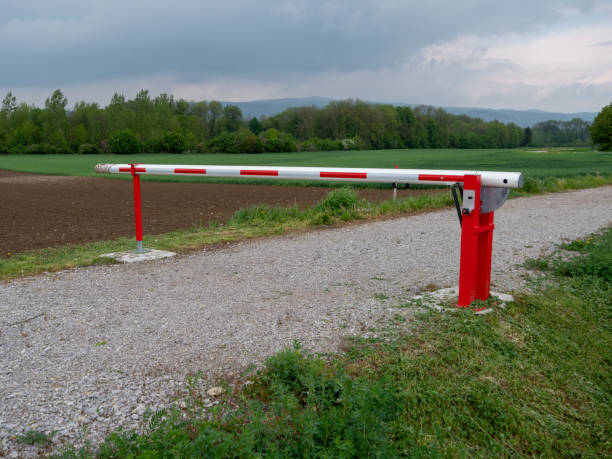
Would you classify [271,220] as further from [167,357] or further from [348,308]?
[167,357]

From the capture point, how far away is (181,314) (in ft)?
16.1

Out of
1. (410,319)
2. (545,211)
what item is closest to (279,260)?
(410,319)

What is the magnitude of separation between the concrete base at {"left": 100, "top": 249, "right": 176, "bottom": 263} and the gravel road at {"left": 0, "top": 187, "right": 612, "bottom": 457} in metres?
0.24

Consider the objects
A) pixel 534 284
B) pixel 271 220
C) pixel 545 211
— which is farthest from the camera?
pixel 545 211

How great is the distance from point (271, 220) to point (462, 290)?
23.2ft

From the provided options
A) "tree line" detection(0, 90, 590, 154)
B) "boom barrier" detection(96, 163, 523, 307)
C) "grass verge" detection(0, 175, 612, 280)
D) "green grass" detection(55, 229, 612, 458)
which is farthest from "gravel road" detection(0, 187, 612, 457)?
"tree line" detection(0, 90, 590, 154)

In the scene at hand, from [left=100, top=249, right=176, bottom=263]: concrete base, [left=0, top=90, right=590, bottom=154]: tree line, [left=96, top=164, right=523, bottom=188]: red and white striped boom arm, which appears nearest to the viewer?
[left=96, top=164, right=523, bottom=188]: red and white striped boom arm

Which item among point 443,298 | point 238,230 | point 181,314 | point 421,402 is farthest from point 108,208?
point 421,402

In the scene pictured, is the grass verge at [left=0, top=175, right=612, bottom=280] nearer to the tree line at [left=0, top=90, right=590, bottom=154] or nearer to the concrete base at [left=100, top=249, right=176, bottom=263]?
the concrete base at [left=100, top=249, right=176, bottom=263]

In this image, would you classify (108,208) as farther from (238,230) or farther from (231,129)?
(231,129)

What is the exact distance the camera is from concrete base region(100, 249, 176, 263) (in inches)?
294

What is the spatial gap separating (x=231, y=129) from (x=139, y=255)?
4046 inches

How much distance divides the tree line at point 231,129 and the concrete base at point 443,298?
7347 cm

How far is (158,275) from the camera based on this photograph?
6605mm
